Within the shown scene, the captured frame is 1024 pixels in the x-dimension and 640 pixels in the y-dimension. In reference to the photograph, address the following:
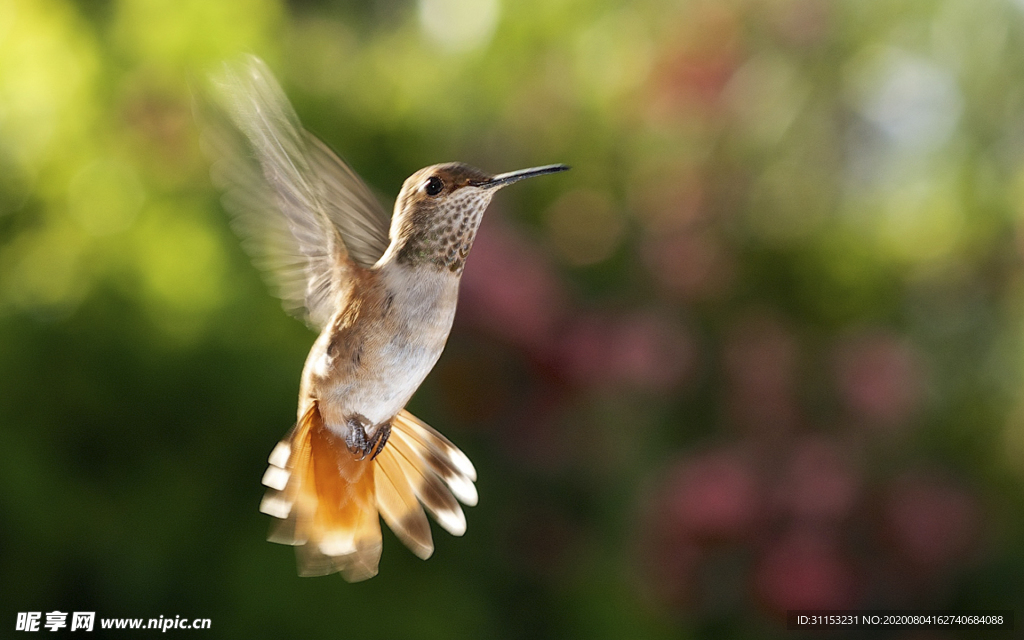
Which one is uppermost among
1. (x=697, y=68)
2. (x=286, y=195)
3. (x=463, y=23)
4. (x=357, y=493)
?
(x=463, y=23)

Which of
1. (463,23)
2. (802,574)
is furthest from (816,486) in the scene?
(463,23)

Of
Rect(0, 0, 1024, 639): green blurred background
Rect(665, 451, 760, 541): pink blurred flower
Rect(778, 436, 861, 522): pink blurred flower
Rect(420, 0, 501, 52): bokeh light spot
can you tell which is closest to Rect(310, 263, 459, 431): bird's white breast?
Rect(0, 0, 1024, 639): green blurred background

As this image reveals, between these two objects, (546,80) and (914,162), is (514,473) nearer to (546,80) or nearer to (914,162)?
(546,80)

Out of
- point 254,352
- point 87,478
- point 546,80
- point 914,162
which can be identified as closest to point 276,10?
point 546,80

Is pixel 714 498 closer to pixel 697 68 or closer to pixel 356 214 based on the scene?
pixel 697 68

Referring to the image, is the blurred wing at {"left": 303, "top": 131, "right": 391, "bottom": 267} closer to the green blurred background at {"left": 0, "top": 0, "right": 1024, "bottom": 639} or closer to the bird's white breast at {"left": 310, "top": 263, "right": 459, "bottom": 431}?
the bird's white breast at {"left": 310, "top": 263, "right": 459, "bottom": 431}
